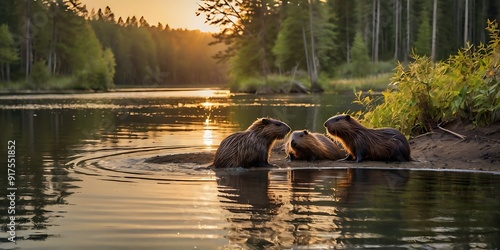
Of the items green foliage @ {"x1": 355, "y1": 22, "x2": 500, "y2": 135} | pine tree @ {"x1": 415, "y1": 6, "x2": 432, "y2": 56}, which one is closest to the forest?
pine tree @ {"x1": 415, "y1": 6, "x2": 432, "y2": 56}

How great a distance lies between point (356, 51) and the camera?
94.5 m

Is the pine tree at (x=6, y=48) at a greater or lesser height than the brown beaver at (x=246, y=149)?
greater

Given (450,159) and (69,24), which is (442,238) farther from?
(69,24)

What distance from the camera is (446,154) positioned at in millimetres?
15141

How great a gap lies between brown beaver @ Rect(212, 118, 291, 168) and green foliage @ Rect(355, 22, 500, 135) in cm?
480

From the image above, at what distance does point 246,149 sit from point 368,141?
109 inches

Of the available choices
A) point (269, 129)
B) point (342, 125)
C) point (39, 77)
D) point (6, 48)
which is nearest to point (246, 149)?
point (269, 129)

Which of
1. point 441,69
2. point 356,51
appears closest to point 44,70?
point 356,51

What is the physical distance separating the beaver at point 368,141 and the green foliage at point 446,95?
250cm

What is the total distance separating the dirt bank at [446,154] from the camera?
1416cm

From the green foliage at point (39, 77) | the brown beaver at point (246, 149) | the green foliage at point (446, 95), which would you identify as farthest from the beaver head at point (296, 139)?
the green foliage at point (39, 77)

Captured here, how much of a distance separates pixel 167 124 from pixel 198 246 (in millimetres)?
23768

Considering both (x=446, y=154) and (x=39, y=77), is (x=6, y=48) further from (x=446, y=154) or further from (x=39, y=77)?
(x=446, y=154)

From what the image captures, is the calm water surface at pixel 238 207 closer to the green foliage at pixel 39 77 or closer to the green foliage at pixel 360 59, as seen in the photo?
the green foliage at pixel 360 59
